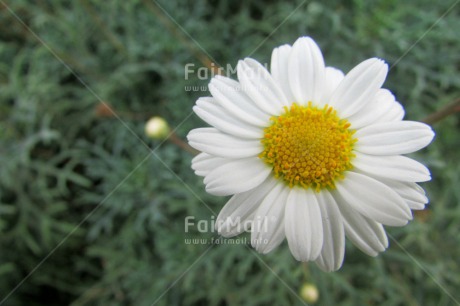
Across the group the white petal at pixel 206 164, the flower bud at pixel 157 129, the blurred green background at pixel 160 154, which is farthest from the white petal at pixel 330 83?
the blurred green background at pixel 160 154

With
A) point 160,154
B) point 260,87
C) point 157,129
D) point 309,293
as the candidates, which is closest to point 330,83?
point 260,87

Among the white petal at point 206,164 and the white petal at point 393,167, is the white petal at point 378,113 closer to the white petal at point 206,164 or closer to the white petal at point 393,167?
the white petal at point 393,167

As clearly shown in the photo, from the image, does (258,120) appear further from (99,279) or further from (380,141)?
(99,279)

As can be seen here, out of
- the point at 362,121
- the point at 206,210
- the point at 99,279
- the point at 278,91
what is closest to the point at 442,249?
the point at 206,210

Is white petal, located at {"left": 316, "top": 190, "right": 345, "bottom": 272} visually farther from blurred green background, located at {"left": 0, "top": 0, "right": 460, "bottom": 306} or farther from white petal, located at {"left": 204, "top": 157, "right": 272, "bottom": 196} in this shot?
blurred green background, located at {"left": 0, "top": 0, "right": 460, "bottom": 306}

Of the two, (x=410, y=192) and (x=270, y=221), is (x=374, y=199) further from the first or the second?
(x=270, y=221)

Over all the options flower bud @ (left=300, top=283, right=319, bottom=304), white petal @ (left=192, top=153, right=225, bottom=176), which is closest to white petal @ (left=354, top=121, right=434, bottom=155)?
white petal @ (left=192, top=153, right=225, bottom=176)

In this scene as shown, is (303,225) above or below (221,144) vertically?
below
